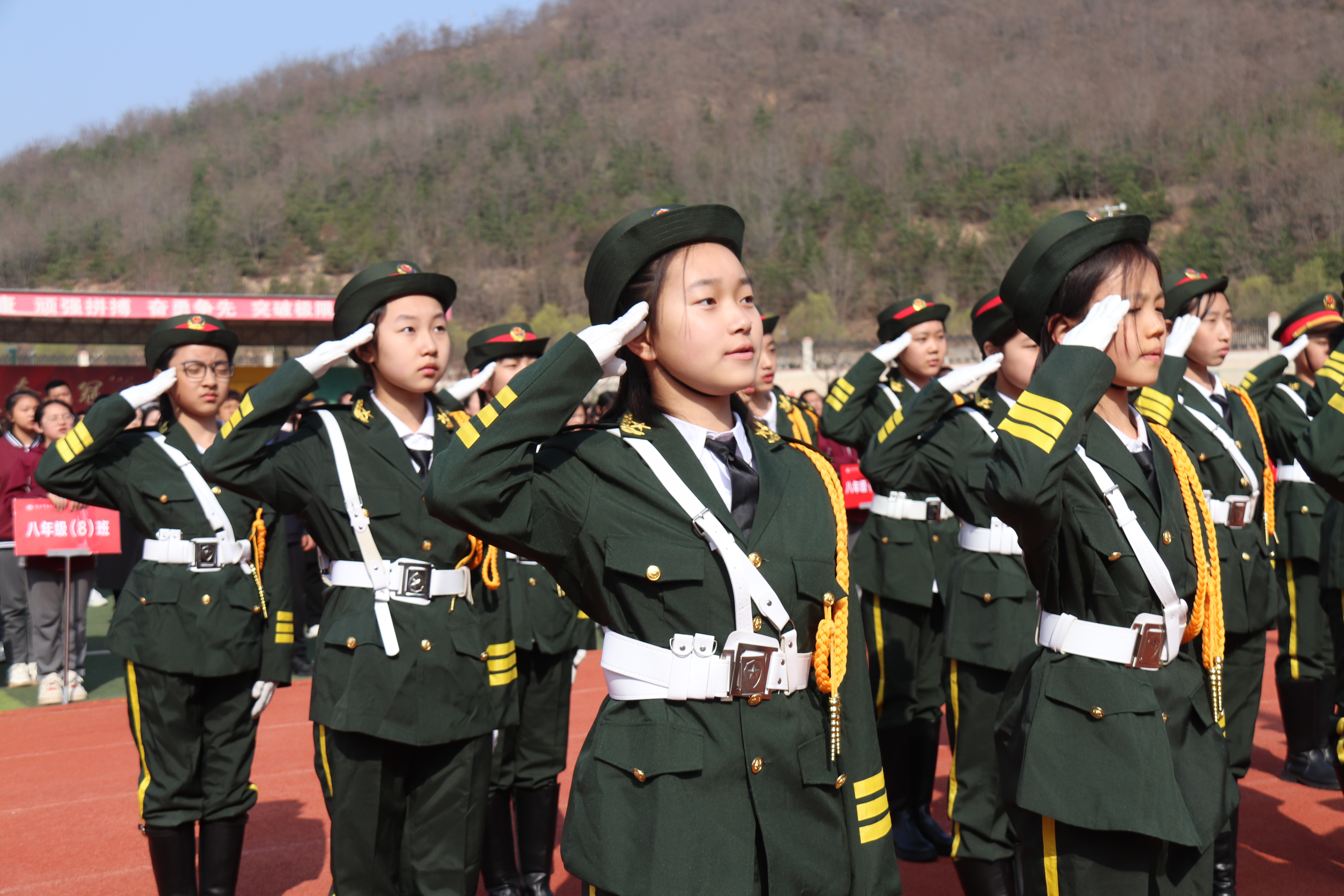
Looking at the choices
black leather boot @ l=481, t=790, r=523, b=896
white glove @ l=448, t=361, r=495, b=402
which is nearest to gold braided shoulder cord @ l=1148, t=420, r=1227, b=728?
black leather boot @ l=481, t=790, r=523, b=896

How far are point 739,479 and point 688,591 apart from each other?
295mm

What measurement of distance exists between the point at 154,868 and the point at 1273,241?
70525 millimetres

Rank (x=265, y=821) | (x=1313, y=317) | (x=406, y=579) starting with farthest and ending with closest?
(x=1313, y=317)
(x=265, y=821)
(x=406, y=579)

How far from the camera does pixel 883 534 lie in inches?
229

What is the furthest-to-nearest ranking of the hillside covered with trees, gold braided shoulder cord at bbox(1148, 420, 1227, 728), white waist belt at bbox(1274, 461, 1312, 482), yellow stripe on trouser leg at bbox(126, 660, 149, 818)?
the hillside covered with trees < white waist belt at bbox(1274, 461, 1312, 482) < yellow stripe on trouser leg at bbox(126, 660, 149, 818) < gold braided shoulder cord at bbox(1148, 420, 1227, 728)

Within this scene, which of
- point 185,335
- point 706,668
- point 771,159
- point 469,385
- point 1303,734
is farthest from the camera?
point 771,159

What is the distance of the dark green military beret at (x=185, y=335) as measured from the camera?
4.99 m

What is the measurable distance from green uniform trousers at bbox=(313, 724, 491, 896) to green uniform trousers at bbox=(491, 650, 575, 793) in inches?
39.1

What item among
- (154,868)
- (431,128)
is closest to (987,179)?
(431,128)

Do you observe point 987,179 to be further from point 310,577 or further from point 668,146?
point 310,577

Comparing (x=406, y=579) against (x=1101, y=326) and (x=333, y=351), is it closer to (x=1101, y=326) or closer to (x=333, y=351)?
(x=333, y=351)

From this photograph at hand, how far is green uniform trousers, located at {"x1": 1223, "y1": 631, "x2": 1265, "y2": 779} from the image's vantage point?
4539mm

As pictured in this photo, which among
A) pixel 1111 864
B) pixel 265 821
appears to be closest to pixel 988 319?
pixel 1111 864

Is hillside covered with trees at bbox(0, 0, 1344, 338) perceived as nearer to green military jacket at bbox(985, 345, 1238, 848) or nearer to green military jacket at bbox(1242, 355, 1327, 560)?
green military jacket at bbox(1242, 355, 1327, 560)
